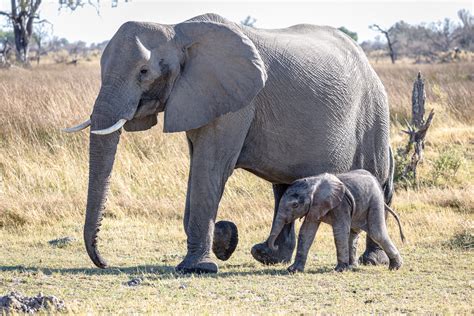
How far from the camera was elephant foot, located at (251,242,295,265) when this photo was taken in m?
9.03

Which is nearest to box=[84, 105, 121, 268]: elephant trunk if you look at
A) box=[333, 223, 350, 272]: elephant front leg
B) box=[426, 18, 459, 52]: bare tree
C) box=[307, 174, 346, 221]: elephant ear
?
box=[307, 174, 346, 221]: elephant ear

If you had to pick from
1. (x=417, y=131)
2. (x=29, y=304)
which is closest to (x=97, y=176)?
(x=29, y=304)

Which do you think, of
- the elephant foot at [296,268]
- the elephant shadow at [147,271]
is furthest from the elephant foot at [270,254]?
the elephant foot at [296,268]

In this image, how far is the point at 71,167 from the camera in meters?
13.1

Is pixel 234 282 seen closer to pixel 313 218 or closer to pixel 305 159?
pixel 313 218

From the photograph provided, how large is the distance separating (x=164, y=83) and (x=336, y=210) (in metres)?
1.63

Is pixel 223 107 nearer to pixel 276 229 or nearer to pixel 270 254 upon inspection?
pixel 276 229

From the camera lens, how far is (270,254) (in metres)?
9.10

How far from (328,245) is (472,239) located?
1.32 meters

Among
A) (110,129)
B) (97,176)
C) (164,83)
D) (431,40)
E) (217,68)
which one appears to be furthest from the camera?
(431,40)

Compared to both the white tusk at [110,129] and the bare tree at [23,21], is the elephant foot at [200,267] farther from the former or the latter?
the bare tree at [23,21]

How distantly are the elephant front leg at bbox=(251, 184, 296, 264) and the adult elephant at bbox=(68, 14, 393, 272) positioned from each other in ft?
0.04

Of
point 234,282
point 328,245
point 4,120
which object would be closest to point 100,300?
point 234,282

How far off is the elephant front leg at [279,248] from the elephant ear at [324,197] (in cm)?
80
